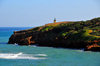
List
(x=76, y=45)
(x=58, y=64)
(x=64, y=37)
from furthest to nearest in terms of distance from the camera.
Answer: (x=64, y=37)
(x=76, y=45)
(x=58, y=64)

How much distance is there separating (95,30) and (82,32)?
379 cm

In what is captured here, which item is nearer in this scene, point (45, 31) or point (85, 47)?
point (85, 47)

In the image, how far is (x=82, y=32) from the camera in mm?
69000

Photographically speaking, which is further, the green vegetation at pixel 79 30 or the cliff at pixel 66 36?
the green vegetation at pixel 79 30

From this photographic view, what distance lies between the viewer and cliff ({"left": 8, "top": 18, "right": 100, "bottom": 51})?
208 feet

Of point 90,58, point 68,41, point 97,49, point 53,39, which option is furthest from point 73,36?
point 90,58

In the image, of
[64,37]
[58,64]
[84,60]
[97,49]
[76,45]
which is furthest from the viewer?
[64,37]

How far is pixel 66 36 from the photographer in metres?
70.1

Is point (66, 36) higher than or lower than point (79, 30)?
lower

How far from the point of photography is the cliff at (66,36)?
63406 millimetres

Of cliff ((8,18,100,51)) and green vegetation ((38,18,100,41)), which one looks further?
green vegetation ((38,18,100,41))

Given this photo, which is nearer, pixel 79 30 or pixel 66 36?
pixel 66 36

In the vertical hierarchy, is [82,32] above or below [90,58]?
above

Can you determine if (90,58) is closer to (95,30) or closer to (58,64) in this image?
(58,64)
